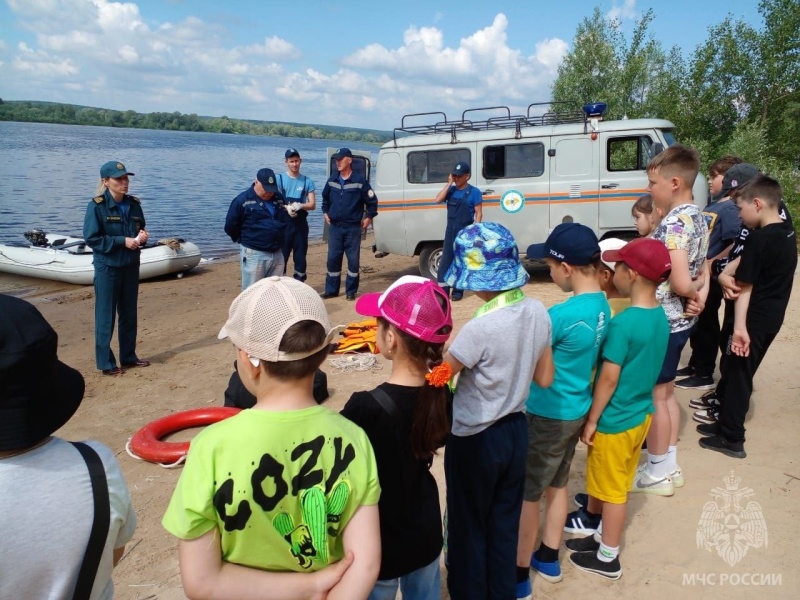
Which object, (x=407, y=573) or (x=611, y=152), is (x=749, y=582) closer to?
(x=407, y=573)

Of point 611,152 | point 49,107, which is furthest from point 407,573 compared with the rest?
point 49,107

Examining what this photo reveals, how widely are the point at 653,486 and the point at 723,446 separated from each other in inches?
34.2

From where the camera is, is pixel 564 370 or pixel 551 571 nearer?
pixel 564 370

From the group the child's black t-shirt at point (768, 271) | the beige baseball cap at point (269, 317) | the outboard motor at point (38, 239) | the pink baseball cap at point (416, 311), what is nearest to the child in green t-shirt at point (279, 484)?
the beige baseball cap at point (269, 317)

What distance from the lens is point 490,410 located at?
7.77ft

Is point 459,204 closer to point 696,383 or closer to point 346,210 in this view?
point 346,210

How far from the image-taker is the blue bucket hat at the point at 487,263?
95.4 inches

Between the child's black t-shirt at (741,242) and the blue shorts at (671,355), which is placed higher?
the child's black t-shirt at (741,242)

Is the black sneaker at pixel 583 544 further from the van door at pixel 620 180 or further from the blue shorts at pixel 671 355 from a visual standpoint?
the van door at pixel 620 180

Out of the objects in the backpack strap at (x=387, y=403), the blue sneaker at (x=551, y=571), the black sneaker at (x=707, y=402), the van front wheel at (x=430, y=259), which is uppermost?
the van front wheel at (x=430, y=259)

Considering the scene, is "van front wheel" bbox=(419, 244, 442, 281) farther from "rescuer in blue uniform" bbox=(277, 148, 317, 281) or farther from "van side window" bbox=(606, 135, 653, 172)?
"van side window" bbox=(606, 135, 653, 172)

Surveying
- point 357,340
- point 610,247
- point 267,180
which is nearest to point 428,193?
point 267,180

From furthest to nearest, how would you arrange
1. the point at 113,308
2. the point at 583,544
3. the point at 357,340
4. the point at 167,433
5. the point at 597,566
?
1. the point at 357,340
2. the point at 113,308
3. the point at 167,433
4. the point at 583,544
5. the point at 597,566

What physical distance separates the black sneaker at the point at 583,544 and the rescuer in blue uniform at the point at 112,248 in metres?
4.84
